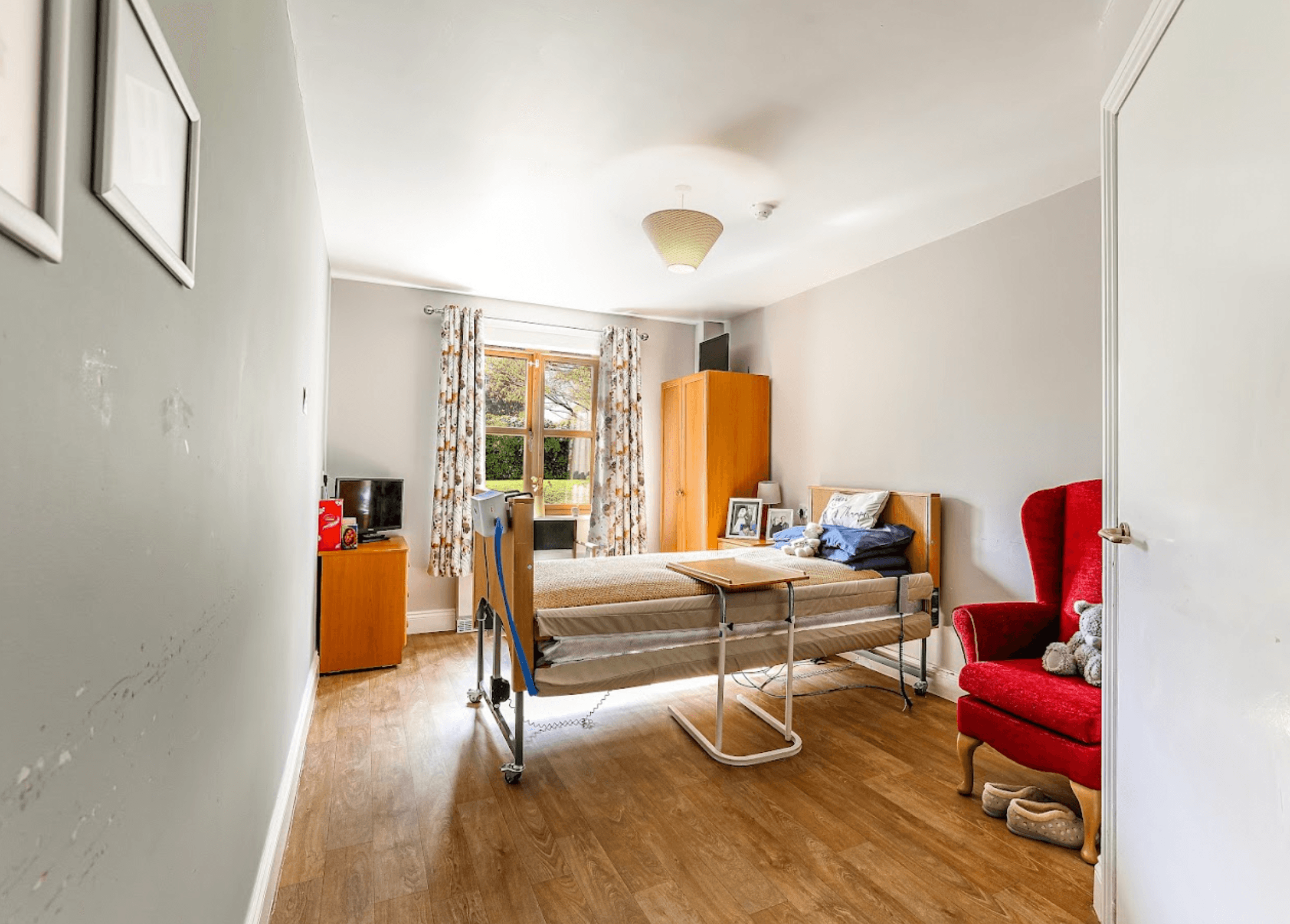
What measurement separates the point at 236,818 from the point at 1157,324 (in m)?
2.38

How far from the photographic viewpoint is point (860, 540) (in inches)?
134

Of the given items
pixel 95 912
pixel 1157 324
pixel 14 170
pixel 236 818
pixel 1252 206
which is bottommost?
pixel 236 818

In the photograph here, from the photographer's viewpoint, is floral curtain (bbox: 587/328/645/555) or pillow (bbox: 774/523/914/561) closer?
pillow (bbox: 774/523/914/561)

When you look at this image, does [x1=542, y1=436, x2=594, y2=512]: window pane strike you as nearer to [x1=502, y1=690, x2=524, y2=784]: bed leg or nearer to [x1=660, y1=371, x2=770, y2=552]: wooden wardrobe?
[x1=660, y1=371, x2=770, y2=552]: wooden wardrobe

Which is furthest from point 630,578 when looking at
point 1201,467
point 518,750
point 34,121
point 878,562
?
point 34,121

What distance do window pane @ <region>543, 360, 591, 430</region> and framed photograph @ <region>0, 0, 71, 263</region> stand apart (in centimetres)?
479

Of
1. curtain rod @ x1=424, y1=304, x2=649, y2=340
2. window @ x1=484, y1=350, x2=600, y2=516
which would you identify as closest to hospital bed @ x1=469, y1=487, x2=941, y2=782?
window @ x1=484, y1=350, x2=600, y2=516

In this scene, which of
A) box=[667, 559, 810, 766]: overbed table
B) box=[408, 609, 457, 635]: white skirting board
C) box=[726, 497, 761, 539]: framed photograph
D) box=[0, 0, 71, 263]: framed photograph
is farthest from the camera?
box=[726, 497, 761, 539]: framed photograph

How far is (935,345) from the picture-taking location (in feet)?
11.8

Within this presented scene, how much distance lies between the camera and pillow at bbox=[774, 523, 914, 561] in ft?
11.2

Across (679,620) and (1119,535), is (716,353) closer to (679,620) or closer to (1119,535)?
(679,620)

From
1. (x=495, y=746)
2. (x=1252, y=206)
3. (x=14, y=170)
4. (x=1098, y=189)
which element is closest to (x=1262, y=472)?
(x=1252, y=206)

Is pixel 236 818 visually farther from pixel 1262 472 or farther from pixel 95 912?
pixel 1262 472

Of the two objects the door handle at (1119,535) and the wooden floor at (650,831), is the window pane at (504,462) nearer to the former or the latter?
the wooden floor at (650,831)
